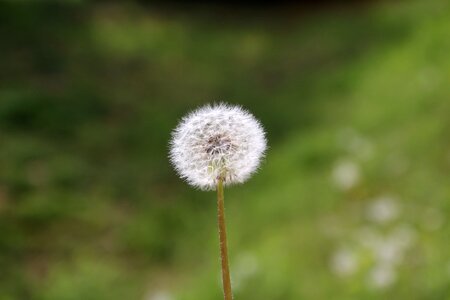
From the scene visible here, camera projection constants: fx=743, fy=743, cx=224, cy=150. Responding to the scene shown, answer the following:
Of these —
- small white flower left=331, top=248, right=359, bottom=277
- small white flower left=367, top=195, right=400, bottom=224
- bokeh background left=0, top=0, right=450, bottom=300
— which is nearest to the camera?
small white flower left=331, top=248, right=359, bottom=277

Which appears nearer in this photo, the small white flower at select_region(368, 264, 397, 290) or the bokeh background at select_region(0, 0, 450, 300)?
the small white flower at select_region(368, 264, 397, 290)

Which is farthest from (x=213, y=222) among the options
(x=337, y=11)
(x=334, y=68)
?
(x=337, y=11)

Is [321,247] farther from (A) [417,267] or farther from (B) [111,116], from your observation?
(B) [111,116]

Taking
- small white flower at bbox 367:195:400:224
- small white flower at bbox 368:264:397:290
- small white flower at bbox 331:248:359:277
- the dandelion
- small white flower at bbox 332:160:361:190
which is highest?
small white flower at bbox 332:160:361:190

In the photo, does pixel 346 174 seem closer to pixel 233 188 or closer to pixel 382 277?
pixel 233 188

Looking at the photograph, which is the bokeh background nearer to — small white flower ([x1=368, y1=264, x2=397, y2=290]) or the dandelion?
small white flower ([x1=368, y1=264, x2=397, y2=290])

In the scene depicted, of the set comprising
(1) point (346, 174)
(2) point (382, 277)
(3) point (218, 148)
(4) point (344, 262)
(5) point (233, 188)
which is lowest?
(3) point (218, 148)

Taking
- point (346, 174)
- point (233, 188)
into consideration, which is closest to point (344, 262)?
point (346, 174)

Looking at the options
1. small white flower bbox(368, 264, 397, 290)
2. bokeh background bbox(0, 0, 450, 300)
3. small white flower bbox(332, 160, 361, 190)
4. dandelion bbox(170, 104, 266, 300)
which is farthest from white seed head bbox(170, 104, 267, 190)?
small white flower bbox(332, 160, 361, 190)
